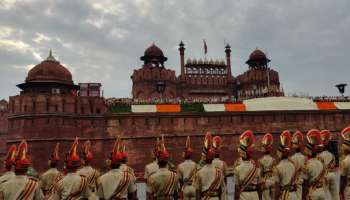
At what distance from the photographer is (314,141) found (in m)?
6.10

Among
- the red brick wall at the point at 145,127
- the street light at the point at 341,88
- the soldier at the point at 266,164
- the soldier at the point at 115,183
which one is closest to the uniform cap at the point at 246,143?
the soldier at the point at 266,164

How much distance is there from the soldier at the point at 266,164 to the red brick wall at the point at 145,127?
1554cm

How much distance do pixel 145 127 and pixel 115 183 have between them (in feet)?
61.3

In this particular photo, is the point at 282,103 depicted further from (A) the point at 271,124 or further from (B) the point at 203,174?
(B) the point at 203,174

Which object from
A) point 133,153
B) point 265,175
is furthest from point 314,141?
point 133,153

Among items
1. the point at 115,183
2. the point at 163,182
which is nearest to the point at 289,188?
the point at 163,182

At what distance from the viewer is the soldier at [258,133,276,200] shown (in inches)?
282

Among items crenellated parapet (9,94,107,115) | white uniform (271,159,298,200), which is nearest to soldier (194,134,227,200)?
white uniform (271,159,298,200)

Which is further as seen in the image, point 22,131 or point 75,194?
point 22,131

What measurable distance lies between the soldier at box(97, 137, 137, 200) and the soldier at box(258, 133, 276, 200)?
369 cm

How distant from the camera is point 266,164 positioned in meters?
7.70

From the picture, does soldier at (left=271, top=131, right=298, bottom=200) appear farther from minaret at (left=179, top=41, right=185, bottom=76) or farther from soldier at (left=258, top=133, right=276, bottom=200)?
minaret at (left=179, top=41, right=185, bottom=76)

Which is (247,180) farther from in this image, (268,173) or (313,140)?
(268,173)

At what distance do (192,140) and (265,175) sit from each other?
15927mm
